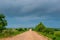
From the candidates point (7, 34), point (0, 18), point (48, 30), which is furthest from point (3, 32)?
point (48, 30)

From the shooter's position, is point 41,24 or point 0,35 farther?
point 41,24

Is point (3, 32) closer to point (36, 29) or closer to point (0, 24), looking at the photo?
point (0, 24)

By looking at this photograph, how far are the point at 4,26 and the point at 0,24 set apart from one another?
1180 mm

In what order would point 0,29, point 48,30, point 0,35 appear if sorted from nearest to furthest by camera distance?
point 0,35, point 0,29, point 48,30

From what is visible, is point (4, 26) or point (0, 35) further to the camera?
point (4, 26)

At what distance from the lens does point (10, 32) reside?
143ft

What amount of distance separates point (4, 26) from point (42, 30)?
16.7 m

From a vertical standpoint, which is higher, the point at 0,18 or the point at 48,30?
the point at 0,18

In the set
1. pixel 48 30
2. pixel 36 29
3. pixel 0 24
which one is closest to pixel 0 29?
pixel 0 24

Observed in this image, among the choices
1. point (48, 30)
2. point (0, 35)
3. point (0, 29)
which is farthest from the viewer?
point (48, 30)

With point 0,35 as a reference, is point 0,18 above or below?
above

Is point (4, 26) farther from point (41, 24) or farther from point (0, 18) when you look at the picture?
point (41, 24)

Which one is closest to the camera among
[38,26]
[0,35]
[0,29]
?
[0,35]

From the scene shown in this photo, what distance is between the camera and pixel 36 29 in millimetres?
66188
